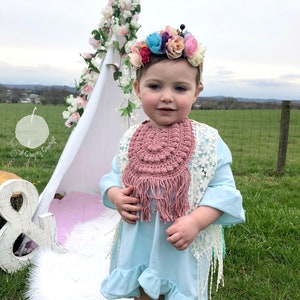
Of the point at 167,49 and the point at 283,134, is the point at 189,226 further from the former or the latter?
the point at 283,134

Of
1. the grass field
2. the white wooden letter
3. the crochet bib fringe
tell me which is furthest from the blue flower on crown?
the white wooden letter

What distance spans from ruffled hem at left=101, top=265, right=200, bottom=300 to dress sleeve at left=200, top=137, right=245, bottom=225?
0.39 m

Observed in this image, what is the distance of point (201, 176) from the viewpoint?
6.87ft

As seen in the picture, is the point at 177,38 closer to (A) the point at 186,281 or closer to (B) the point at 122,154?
(B) the point at 122,154

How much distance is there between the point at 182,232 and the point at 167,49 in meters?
0.82

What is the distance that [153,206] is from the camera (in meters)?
2.09

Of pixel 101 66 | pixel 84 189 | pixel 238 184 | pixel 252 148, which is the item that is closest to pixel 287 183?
pixel 238 184

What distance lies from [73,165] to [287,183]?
11.2 feet

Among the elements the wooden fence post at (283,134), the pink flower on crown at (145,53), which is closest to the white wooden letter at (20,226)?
the pink flower on crown at (145,53)

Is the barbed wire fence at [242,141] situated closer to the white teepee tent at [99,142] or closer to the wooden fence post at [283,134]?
the wooden fence post at [283,134]

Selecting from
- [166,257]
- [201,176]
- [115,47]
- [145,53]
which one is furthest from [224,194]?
[115,47]

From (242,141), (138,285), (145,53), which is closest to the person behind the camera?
(145,53)

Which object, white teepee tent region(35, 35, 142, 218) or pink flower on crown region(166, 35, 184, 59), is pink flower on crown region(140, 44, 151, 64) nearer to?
pink flower on crown region(166, 35, 184, 59)

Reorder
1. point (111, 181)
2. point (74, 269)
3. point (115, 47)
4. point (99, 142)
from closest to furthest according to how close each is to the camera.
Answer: point (111, 181), point (74, 269), point (115, 47), point (99, 142)
